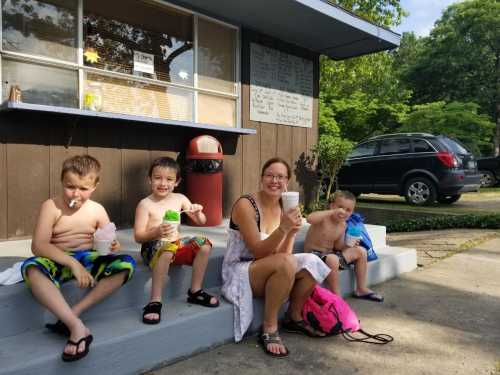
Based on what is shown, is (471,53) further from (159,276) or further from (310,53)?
(159,276)

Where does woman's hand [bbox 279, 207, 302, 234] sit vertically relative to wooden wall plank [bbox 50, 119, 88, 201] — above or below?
below

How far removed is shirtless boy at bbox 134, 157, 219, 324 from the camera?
2.56m

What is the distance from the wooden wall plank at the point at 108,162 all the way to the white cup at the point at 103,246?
214cm

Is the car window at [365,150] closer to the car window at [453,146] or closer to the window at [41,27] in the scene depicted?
the car window at [453,146]

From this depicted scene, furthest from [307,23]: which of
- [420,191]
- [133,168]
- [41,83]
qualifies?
[420,191]

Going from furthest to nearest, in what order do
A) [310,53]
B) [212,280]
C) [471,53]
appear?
[471,53] → [310,53] → [212,280]

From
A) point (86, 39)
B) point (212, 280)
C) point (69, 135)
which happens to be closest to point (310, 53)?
point (86, 39)

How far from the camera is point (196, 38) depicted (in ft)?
17.0

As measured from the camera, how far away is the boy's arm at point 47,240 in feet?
7.27

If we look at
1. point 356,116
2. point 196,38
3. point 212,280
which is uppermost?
point 356,116

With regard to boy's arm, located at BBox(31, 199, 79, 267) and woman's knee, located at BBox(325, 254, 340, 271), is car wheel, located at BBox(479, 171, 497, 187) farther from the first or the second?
boy's arm, located at BBox(31, 199, 79, 267)

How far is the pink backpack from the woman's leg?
1.02 feet

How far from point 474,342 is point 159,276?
209cm

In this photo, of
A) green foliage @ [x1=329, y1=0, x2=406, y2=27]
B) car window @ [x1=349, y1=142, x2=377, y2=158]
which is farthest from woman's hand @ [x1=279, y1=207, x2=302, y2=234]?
green foliage @ [x1=329, y1=0, x2=406, y2=27]
